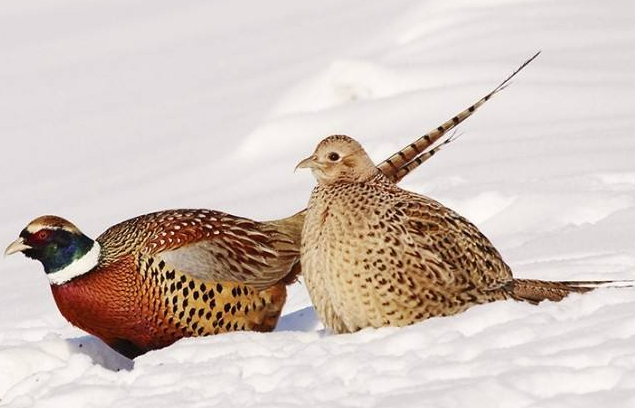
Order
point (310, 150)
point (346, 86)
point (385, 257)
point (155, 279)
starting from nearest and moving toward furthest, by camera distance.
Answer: point (385, 257) < point (155, 279) < point (310, 150) < point (346, 86)

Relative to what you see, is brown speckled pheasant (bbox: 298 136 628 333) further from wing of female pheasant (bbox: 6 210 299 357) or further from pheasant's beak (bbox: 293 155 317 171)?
wing of female pheasant (bbox: 6 210 299 357)

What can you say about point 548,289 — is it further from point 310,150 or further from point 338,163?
point 310,150

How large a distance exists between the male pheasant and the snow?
0.58 ft

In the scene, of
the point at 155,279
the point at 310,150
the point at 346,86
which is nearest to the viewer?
the point at 155,279

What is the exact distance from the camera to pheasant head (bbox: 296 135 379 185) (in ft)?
18.1

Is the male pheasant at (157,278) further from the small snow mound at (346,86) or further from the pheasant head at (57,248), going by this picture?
the small snow mound at (346,86)

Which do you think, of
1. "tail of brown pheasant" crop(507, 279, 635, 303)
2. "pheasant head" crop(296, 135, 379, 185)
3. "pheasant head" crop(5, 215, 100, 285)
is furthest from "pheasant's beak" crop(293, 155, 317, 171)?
"pheasant head" crop(5, 215, 100, 285)

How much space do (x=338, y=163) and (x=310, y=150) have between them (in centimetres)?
449

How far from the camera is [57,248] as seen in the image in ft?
19.4

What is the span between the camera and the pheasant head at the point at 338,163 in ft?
18.1

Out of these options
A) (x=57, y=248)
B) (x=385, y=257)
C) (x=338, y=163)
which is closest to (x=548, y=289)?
(x=385, y=257)

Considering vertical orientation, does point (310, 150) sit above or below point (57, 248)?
below

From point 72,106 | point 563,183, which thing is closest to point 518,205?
point 563,183

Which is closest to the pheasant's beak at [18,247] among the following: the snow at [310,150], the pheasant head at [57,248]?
the pheasant head at [57,248]
